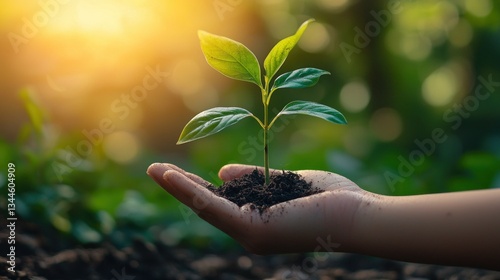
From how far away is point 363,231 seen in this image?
126 centimetres

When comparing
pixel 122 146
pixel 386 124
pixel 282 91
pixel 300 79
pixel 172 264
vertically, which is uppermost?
pixel 300 79

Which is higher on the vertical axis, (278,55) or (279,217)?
(278,55)

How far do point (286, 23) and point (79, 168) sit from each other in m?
1.63

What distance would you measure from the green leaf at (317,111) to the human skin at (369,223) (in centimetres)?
16

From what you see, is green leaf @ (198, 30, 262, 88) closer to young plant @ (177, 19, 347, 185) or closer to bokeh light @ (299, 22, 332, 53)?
young plant @ (177, 19, 347, 185)

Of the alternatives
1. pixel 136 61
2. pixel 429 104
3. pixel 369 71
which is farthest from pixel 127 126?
pixel 429 104

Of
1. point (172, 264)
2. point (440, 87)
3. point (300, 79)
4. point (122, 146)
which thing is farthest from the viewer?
point (122, 146)

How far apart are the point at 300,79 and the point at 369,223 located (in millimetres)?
349

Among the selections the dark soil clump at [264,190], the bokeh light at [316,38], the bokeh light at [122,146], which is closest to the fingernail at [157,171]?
the dark soil clump at [264,190]

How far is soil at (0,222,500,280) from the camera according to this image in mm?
1604

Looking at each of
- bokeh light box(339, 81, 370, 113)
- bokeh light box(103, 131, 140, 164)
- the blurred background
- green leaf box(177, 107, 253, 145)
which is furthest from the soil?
bokeh light box(339, 81, 370, 113)

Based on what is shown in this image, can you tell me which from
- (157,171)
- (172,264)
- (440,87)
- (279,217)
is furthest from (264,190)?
(440,87)

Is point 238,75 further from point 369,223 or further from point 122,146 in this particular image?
point 122,146

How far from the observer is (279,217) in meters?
1.24
